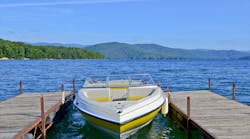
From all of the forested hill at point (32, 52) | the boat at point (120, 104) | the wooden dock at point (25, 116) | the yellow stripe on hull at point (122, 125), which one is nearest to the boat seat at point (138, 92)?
the boat at point (120, 104)

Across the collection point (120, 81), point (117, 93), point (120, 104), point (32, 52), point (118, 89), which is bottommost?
point (120, 104)

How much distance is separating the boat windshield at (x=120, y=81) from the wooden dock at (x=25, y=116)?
1997 millimetres

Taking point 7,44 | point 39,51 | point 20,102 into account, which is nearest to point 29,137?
point 20,102

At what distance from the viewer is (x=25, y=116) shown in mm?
11984

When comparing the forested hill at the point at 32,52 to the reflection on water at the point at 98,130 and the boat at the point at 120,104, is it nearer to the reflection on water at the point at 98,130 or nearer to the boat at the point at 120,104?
the reflection on water at the point at 98,130

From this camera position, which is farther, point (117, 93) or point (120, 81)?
point (120, 81)

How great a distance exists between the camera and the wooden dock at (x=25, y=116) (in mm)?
9862

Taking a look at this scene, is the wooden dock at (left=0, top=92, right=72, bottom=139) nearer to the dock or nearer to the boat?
the dock

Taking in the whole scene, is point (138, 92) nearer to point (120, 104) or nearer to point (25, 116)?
point (120, 104)

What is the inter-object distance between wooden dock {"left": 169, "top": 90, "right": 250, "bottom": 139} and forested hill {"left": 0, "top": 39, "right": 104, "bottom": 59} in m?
142

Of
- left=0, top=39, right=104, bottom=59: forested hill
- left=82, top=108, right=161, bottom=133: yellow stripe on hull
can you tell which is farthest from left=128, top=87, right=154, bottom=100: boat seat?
left=0, top=39, right=104, bottom=59: forested hill

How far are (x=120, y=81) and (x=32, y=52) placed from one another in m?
154

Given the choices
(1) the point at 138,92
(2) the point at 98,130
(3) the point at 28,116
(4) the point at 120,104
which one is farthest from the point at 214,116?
(3) the point at 28,116

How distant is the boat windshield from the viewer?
590 inches
